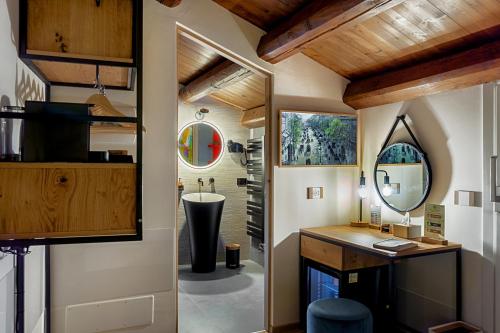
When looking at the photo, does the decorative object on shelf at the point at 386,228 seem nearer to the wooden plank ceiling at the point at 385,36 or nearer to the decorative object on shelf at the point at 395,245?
the decorative object on shelf at the point at 395,245

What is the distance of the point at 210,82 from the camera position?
423 cm

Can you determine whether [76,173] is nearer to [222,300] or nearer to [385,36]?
[385,36]

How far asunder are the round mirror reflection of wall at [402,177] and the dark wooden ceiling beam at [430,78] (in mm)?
463

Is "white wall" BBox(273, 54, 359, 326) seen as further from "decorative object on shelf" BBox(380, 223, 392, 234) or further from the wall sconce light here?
"decorative object on shelf" BBox(380, 223, 392, 234)

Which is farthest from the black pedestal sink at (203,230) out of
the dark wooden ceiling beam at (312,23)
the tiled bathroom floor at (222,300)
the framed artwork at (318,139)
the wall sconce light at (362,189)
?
the dark wooden ceiling beam at (312,23)

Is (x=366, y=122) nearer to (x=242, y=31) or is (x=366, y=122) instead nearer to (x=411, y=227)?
(x=411, y=227)

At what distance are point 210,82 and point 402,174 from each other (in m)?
2.32

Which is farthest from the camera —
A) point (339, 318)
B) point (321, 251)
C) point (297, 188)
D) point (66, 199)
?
point (297, 188)

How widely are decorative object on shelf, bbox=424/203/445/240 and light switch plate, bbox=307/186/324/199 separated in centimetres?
89

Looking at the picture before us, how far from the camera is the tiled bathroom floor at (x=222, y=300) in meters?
3.34

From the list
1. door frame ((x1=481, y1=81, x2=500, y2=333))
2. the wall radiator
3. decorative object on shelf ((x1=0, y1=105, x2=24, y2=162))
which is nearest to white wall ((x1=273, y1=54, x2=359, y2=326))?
door frame ((x1=481, y1=81, x2=500, y2=333))

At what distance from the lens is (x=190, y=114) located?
5414mm

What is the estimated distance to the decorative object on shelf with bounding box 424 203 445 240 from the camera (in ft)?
9.12

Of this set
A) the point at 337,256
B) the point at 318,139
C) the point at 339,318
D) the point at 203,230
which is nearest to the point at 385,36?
the point at 318,139
